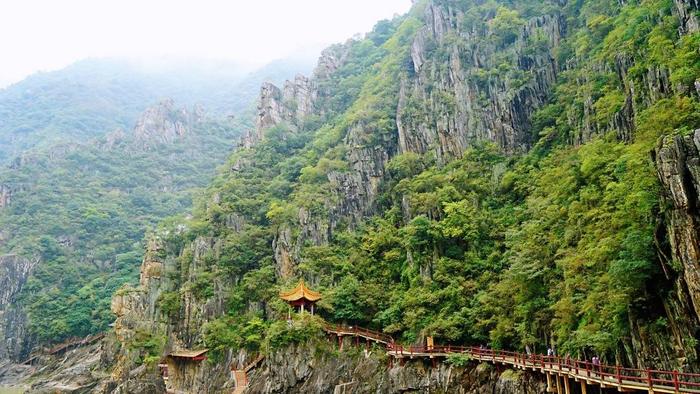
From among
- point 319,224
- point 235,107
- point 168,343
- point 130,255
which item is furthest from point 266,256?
point 235,107

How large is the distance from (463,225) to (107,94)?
119m

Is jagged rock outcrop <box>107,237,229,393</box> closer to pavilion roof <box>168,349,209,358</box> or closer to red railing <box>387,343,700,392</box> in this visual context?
pavilion roof <box>168,349,209,358</box>

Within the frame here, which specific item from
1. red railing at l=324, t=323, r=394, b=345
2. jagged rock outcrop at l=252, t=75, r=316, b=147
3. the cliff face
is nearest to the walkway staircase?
red railing at l=324, t=323, r=394, b=345

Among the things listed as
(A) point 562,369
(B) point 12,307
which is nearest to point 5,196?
(B) point 12,307

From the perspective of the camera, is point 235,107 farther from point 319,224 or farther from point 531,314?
point 531,314

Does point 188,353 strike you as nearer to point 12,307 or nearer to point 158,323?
point 158,323

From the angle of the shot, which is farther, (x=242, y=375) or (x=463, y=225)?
(x=242, y=375)

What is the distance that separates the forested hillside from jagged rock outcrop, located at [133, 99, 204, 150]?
3977 cm

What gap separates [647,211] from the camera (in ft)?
53.0

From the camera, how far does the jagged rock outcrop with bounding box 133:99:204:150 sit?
3425 inches

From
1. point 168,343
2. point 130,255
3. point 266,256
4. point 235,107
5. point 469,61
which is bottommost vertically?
point 168,343

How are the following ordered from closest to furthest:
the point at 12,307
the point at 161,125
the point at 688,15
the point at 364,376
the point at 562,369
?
the point at 562,369, the point at 364,376, the point at 688,15, the point at 12,307, the point at 161,125

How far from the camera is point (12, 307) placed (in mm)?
55406

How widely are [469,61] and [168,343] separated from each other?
30.8 meters
